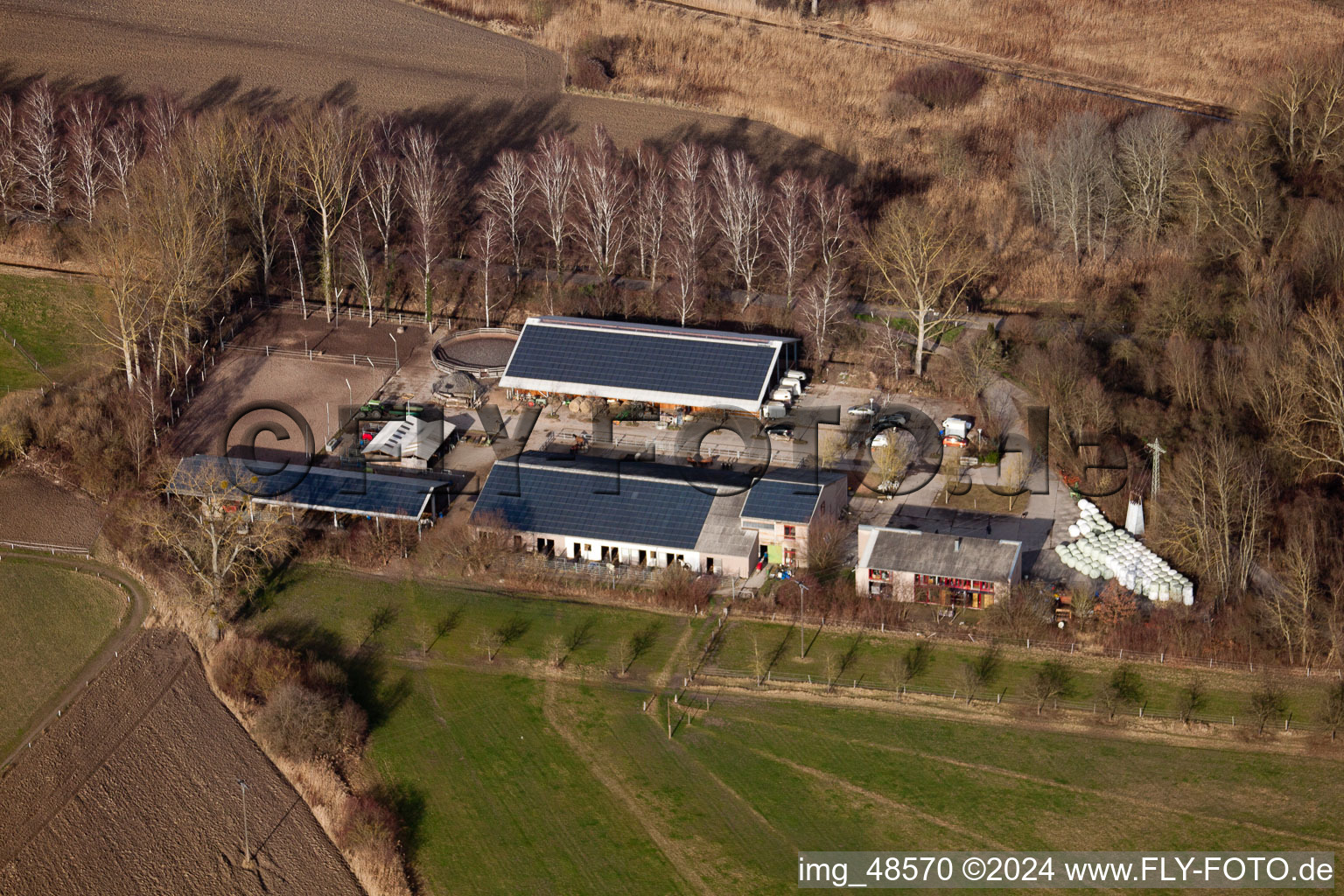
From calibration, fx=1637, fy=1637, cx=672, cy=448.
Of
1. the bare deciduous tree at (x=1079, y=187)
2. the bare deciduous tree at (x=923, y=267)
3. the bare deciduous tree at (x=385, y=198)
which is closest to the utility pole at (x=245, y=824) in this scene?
the bare deciduous tree at (x=385, y=198)

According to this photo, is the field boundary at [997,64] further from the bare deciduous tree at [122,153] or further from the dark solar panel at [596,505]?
the dark solar panel at [596,505]

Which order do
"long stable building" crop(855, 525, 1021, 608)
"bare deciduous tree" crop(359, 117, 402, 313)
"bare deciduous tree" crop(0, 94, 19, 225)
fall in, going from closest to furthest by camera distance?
1. "long stable building" crop(855, 525, 1021, 608)
2. "bare deciduous tree" crop(359, 117, 402, 313)
3. "bare deciduous tree" crop(0, 94, 19, 225)

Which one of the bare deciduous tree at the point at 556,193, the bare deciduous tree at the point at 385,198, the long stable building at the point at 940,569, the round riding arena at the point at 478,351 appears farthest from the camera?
the bare deciduous tree at the point at 385,198

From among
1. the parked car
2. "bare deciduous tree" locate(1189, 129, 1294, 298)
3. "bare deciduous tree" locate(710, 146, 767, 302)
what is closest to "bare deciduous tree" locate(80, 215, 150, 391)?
"bare deciduous tree" locate(710, 146, 767, 302)

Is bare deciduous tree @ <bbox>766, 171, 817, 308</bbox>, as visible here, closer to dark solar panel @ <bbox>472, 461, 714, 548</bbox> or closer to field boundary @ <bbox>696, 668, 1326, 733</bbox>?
dark solar panel @ <bbox>472, 461, 714, 548</bbox>

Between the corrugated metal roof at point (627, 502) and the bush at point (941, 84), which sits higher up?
the bush at point (941, 84)

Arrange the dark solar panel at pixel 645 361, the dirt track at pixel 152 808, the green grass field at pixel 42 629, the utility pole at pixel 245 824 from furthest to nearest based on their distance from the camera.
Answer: the dark solar panel at pixel 645 361
the green grass field at pixel 42 629
the utility pole at pixel 245 824
the dirt track at pixel 152 808
